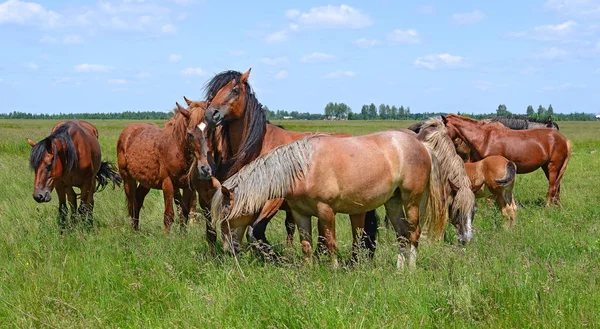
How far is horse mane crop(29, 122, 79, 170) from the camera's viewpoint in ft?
24.8

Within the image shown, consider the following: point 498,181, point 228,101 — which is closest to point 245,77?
point 228,101

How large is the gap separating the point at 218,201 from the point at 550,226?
458 cm

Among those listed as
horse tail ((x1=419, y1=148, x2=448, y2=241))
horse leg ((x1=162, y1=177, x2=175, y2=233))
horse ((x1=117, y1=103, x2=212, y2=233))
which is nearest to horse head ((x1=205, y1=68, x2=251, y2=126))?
horse ((x1=117, y1=103, x2=212, y2=233))

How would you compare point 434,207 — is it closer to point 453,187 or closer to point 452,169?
point 452,169

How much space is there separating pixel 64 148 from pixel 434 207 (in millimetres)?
5128

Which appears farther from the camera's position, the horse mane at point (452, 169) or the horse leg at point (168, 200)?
the horse leg at point (168, 200)

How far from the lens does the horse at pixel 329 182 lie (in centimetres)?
539

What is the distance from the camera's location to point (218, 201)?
5387 mm

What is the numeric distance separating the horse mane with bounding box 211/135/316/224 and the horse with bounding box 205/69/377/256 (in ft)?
2.22

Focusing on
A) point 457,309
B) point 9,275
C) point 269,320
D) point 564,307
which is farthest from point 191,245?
point 564,307

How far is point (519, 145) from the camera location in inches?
453

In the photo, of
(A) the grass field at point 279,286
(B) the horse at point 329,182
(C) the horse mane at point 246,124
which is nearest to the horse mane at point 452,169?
(A) the grass field at point 279,286

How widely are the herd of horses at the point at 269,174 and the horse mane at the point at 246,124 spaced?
12 mm

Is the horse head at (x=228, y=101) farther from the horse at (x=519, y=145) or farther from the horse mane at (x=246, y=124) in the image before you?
the horse at (x=519, y=145)
